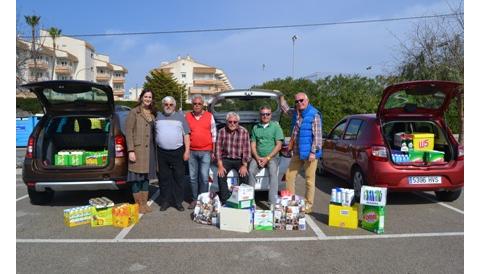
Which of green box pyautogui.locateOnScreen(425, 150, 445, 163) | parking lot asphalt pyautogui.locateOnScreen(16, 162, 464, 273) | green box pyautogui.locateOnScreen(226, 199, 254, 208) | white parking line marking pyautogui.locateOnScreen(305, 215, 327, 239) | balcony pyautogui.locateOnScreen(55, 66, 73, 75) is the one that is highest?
balcony pyautogui.locateOnScreen(55, 66, 73, 75)

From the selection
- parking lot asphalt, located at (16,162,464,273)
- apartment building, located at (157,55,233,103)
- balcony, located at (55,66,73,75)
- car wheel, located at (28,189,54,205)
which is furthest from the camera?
apartment building, located at (157,55,233,103)

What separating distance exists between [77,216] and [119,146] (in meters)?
1.21

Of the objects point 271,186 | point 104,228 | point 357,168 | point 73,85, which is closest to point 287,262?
point 271,186

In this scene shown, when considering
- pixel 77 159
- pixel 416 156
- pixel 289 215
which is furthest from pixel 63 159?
pixel 416 156

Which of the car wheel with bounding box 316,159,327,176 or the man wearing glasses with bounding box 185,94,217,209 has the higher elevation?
the man wearing glasses with bounding box 185,94,217,209

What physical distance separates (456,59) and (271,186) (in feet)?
32.6

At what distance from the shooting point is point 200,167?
5.58m

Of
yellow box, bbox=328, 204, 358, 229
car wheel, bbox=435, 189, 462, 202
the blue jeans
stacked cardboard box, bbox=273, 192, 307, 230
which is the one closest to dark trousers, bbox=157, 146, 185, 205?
the blue jeans

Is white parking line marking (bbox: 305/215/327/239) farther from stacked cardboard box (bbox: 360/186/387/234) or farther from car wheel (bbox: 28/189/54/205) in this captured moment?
car wheel (bbox: 28/189/54/205)

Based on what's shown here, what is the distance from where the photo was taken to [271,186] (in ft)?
17.7

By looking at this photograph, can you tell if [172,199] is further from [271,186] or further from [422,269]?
[422,269]

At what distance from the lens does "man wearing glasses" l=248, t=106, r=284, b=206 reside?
5.37 metres

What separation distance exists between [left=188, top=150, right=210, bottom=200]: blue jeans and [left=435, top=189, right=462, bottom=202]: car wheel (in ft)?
13.4

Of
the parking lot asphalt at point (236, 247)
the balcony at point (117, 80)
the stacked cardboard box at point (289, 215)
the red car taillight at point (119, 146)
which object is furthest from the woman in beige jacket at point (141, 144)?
the balcony at point (117, 80)
